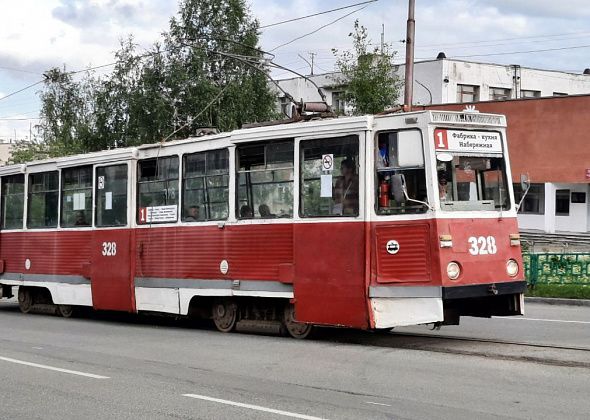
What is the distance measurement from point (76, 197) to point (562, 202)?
3076 centimetres

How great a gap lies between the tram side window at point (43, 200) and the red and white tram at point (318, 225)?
1.98 meters

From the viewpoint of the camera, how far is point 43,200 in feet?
60.0

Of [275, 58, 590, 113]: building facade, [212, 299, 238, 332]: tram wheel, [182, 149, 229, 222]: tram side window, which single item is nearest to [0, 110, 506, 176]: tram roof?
[182, 149, 229, 222]: tram side window

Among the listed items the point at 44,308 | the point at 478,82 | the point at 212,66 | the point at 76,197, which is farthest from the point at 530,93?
the point at 76,197

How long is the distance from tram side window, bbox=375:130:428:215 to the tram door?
19.9 feet

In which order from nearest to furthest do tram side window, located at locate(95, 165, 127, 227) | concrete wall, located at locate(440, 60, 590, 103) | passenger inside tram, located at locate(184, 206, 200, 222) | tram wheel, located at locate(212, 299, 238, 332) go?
tram wheel, located at locate(212, 299, 238, 332), passenger inside tram, located at locate(184, 206, 200, 222), tram side window, located at locate(95, 165, 127, 227), concrete wall, located at locate(440, 60, 590, 103)

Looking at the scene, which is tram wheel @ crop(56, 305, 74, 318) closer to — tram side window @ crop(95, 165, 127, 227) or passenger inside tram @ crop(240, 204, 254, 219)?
tram side window @ crop(95, 165, 127, 227)

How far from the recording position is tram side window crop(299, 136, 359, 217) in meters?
11.6

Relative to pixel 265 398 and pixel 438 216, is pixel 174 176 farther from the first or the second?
pixel 265 398

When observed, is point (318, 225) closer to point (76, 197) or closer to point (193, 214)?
point (193, 214)

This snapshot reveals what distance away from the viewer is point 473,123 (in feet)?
37.6

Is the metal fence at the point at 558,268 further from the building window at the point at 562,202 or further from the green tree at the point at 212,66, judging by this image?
the building window at the point at 562,202

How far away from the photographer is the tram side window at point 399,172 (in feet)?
36.3

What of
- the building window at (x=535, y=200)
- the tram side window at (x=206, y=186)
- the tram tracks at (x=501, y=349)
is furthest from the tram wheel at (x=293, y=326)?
the building window at (x=535, y=200)
